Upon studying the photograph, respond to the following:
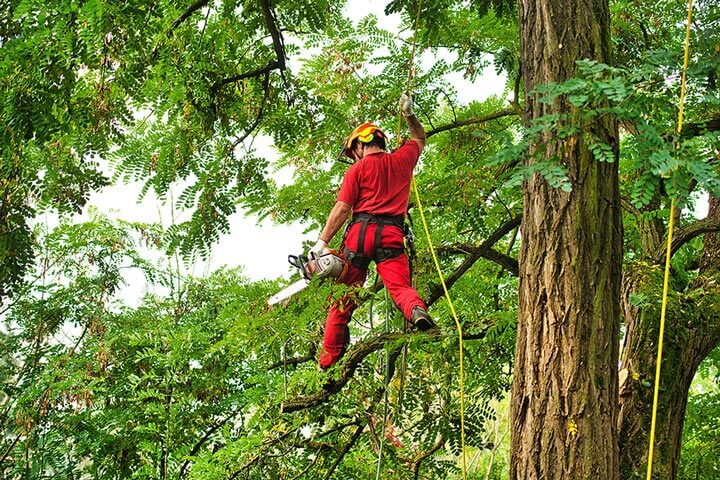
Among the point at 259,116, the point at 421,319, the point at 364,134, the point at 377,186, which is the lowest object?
the point at 421,319

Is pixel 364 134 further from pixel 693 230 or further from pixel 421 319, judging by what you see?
pixel 693 230

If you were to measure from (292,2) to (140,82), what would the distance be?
3.57 feet

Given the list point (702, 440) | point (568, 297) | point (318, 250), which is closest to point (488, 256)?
point (318, 250)

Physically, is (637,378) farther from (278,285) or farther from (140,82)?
(140,82)

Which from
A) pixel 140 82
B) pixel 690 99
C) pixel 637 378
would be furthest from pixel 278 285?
pixel 690 99

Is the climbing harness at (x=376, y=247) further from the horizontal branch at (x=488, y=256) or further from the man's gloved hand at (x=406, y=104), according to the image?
the man's gloved hand at (x=406, y=104)

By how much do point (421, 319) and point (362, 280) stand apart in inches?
27.0

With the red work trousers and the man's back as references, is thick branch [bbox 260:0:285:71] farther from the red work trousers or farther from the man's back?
the red work trousers

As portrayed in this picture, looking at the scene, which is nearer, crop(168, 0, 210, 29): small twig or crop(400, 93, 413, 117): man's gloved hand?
crop(400, 93, 413, 117): man's gloved hand

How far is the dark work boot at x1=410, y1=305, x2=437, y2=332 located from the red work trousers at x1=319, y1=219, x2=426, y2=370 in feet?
0.29

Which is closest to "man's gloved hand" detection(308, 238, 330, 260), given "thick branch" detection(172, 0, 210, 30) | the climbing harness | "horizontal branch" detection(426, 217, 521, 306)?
the climbing harness

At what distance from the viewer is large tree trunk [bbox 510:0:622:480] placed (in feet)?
8.65

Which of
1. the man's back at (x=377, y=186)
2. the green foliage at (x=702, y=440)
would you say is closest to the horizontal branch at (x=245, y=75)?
the man's back at (x=377, y=186)

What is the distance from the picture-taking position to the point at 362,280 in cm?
424
